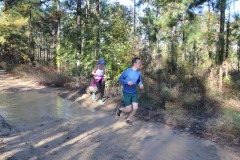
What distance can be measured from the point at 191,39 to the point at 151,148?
1364 cm

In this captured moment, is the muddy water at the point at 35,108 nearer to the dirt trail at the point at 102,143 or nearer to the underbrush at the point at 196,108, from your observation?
the dirt trail at the point at 102,143

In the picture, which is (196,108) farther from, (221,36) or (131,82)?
(221,36)

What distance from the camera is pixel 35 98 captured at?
43.7 ft

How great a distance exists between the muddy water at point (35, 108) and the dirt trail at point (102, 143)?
66 centimetres

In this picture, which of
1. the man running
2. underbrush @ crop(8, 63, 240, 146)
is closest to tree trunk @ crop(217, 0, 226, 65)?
underbrush @ crop(8, 63, 240, 146)

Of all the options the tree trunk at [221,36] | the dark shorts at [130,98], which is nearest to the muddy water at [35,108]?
the dark shorts at [130,98]

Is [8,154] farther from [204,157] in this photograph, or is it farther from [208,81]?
[208,81]

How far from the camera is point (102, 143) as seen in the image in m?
6.73

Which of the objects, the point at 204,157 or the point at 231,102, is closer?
the point at 204,157

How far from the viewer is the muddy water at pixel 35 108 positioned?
9.34 m

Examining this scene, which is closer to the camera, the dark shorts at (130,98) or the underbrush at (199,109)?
the underbrush at (199,109)

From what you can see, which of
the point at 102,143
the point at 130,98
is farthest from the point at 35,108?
the point at 102,143

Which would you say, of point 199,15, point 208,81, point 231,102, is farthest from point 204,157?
point 199,15

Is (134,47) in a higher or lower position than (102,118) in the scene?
higher
